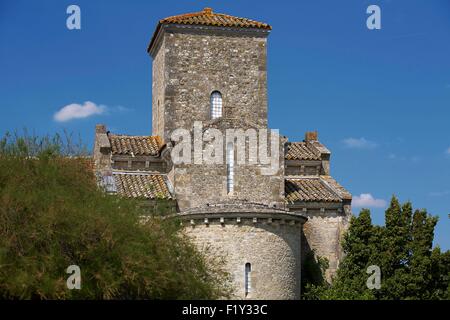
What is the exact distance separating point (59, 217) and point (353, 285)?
14.3 metres

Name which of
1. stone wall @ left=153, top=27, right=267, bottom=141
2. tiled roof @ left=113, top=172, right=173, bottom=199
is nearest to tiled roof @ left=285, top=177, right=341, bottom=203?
stone wall @ left=153, top=27, right=267, bottom=141

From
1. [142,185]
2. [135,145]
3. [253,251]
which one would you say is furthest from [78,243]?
[135,145]

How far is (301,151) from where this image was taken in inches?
1638

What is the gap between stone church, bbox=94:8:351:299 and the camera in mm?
33281

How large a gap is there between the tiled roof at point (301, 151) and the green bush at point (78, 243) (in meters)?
12.0

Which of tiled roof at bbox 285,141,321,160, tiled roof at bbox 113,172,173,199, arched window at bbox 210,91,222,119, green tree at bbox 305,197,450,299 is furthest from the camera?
tiled roof at bbox 285,141,321,160

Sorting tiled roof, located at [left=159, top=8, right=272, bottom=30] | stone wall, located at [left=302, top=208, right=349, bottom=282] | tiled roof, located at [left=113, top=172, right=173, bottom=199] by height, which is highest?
tiled roof, located at [left=159, top=8, right=272, bottom=30]

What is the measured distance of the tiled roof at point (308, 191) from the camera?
3831 cm

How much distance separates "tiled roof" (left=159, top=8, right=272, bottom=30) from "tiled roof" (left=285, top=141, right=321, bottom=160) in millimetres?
5857

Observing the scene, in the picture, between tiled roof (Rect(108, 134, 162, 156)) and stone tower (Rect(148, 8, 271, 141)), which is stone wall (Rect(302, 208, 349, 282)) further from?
tiled roof (Rect(108, 134, 162, 156))

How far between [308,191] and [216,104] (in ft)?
18.8

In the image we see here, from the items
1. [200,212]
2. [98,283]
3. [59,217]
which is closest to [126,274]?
[98,283]
